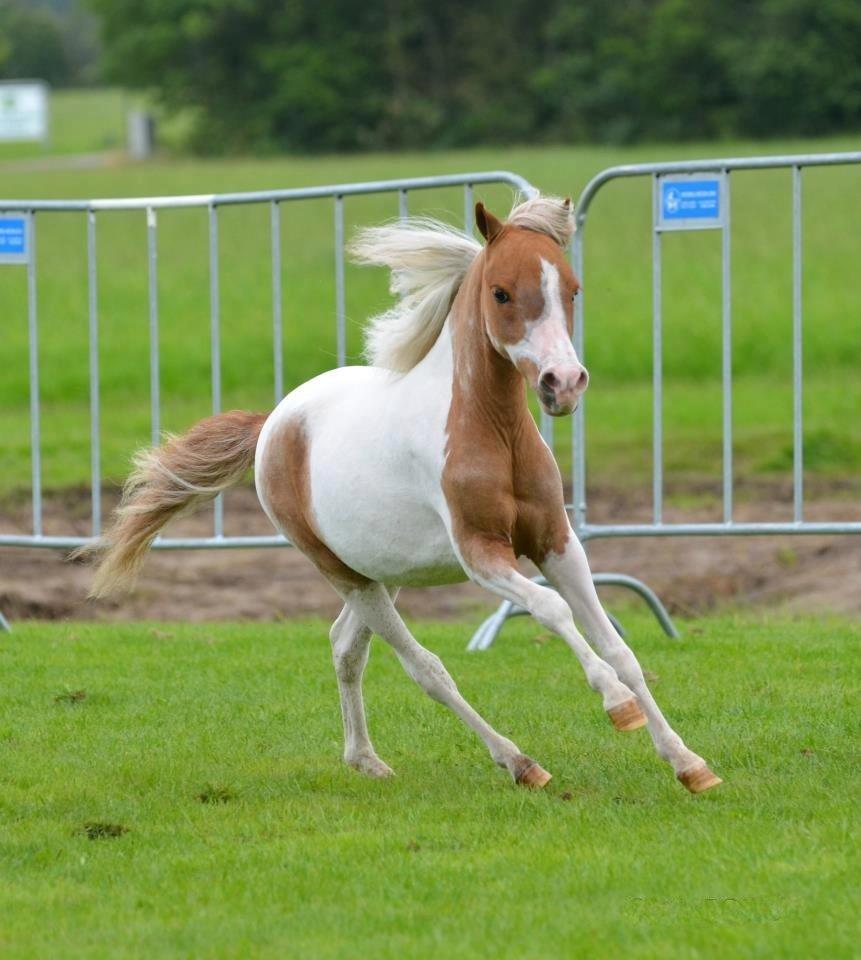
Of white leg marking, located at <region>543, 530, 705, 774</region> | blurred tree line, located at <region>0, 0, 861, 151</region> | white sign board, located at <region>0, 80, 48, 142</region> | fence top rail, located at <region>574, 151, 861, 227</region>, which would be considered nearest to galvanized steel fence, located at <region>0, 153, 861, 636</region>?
fence top rail, located at <region>574, 151, 861, 227</region>

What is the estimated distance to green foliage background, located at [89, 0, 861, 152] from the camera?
196 ft

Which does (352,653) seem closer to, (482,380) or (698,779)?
(482,380)

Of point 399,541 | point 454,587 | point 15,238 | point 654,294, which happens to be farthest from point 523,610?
point 15,238

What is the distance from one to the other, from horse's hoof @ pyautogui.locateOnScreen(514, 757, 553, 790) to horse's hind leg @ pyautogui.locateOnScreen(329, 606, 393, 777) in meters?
0.62

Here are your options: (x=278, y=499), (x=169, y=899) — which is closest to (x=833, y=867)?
(x=169, y=899)

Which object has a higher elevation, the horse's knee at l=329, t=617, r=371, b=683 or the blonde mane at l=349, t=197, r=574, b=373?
the blonde mane at l=349, t=197, r=574, b=373

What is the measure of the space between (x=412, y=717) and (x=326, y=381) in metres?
1.54

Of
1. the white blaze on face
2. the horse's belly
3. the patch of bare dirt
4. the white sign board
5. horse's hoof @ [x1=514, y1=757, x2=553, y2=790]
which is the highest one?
the white sign board

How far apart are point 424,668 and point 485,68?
67.9 metres

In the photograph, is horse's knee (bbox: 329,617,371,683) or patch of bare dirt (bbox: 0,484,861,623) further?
patch of bare dirt (bbox: 0,484,861,623)

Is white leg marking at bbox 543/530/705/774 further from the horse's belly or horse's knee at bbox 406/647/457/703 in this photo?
horse's knee at bbox 406/647/457/703

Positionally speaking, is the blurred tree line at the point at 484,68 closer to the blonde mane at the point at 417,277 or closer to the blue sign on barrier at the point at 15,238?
the blue sign on barrier at the point at 15,238

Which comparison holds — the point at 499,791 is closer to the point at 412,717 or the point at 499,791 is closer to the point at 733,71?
the point at 412,717

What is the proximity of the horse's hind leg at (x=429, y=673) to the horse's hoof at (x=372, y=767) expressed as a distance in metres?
0.34
